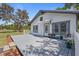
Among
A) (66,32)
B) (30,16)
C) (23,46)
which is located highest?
(30,16)

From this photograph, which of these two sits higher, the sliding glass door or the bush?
the sliding glass door

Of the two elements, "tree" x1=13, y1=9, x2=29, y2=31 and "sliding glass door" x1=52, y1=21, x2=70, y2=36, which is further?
"tree" x1=13, y1=9, x2=29, y2=31

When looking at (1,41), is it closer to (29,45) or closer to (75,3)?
(29,45)

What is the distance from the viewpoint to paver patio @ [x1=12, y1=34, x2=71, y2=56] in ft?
14.7

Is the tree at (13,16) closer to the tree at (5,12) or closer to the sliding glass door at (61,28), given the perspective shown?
the tree at (5,12)

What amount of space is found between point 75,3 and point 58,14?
0.42 m

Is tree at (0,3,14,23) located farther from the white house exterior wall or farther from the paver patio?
the white house exterior wall

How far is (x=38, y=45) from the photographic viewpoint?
14.8 ft

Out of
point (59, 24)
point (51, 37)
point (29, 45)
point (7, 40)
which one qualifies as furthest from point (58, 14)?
point (7, 40)

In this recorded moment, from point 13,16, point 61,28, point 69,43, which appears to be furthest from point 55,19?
point 13,16

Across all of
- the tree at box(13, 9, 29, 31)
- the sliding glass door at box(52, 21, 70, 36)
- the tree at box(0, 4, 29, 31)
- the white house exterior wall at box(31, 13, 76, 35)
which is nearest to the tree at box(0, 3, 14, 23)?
the tree at box(0, 4, 29, 31)

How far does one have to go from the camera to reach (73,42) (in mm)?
4395

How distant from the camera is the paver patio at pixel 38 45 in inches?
177

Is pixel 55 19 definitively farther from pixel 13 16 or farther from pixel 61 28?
pixel 13 16
